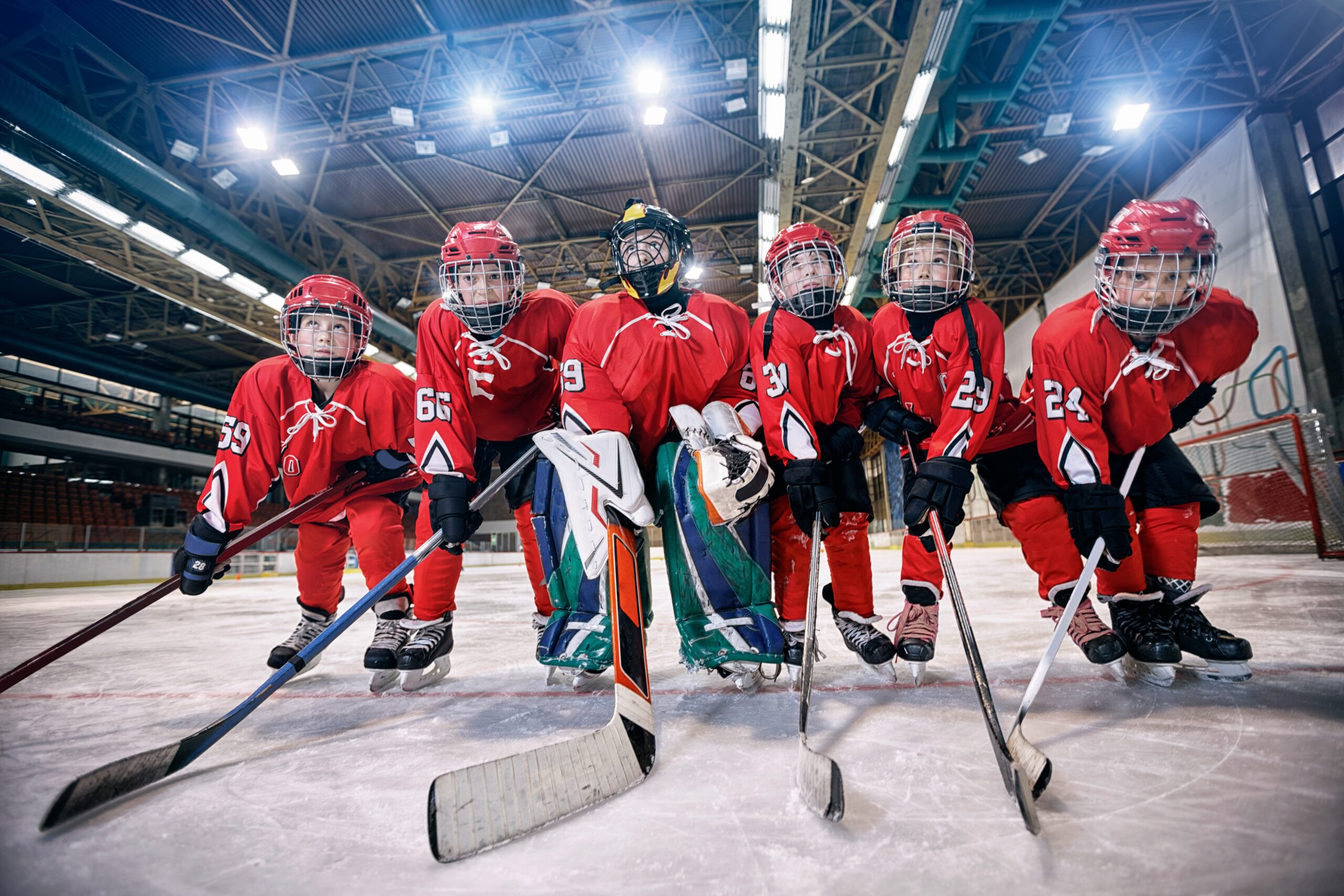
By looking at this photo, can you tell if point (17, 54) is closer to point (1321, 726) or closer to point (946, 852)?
point (946, 852)

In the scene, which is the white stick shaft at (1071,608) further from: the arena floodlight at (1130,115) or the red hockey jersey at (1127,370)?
the arena floodlight at (1130,115)

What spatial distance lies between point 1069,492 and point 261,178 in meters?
11.5

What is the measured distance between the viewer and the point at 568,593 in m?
2.02

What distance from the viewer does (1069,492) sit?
1.93 m

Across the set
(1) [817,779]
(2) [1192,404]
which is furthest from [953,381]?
(1) [817,779]

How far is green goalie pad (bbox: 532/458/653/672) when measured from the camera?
192cm

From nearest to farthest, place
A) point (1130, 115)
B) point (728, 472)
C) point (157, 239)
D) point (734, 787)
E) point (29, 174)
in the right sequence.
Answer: point (734, 787)
point (728, 472)
point (29, 174)
point (1130, 115)
point (157, 239)

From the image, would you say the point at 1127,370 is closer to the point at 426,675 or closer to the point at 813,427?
the point at 813,427

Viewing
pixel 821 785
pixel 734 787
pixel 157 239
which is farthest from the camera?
pixel 157 239

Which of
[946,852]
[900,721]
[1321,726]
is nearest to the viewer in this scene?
[946,852]

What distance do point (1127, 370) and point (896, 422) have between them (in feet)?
2.39

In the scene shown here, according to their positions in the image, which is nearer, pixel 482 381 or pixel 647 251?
pixel 647 251

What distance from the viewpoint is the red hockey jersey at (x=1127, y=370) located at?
1998 millimetres

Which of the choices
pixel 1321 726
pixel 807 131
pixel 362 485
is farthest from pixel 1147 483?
pixel 807 131
